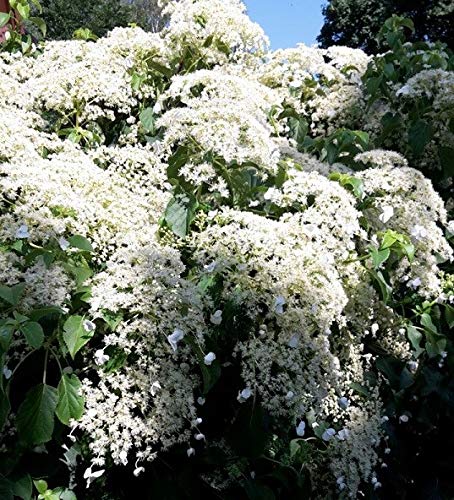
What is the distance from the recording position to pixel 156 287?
165 centimetres

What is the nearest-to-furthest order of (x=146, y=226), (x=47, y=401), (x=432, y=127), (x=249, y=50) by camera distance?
(x=47, y=401), (x=146, y=226), (x=432, y=127), (x=249, y=50)

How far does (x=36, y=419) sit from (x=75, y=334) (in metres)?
0.20

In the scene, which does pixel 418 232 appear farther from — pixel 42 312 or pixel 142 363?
pixel 42 312

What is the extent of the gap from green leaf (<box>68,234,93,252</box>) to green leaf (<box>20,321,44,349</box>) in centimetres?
32

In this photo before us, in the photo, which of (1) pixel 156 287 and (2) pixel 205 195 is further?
(2) pixel 205 195

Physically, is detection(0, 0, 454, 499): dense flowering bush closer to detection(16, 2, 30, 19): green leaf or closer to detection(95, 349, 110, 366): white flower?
detection(95, 349, 110, 366): white flower

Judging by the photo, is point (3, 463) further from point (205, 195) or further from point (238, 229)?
point (205, 195)

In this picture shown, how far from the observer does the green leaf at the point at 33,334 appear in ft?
4.76

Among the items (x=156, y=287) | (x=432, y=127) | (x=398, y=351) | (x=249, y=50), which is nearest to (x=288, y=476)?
(x=398, y=351)

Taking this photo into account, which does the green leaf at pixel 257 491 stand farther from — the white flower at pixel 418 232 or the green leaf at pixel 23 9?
the green leaf at pixel 23 9

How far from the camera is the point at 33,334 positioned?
1.46 meters

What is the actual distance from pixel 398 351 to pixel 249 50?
1.45 meters

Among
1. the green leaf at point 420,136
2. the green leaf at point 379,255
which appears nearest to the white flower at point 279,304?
the green leaf at point 379,255

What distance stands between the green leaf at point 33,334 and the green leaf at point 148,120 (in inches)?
52.2
